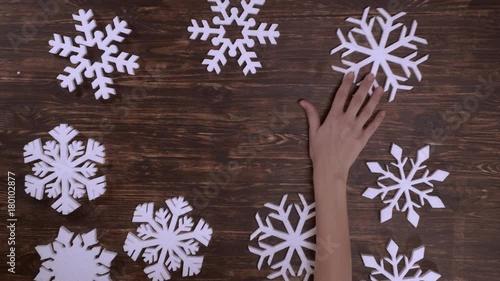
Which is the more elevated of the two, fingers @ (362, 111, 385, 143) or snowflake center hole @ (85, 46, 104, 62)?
snowflake center hole @ (85, 46, 104, 62)

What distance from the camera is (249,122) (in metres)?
1.56

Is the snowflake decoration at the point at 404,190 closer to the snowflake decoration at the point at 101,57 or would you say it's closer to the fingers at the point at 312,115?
the fingers at the point at 312,115

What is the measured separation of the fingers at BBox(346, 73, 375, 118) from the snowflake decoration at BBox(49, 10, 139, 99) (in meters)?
0.75

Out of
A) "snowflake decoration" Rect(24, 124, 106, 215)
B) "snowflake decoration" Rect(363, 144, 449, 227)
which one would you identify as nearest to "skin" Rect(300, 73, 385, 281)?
"snowflake decoration" Rect(363, 144, 449, 227)

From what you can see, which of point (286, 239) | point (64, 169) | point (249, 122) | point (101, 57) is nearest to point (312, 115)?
point (249, 122)

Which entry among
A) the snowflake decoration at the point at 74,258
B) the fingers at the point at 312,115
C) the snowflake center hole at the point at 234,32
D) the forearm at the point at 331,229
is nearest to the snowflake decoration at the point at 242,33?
the snowflake center hole at the point at 234,32

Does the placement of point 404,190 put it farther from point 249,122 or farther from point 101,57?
point 101,57

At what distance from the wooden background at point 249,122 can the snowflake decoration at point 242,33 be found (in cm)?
3

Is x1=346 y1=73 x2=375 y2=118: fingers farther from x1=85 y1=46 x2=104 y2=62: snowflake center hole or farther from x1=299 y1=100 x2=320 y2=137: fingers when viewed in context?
x1=85 y1=46 x2=104 y2=62: snowflake center hole

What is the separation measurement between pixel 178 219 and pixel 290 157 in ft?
1.50

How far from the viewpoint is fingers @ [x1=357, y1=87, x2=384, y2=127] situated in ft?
4.92

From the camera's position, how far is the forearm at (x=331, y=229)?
146 centimetres

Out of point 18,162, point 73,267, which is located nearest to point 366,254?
point 73,267

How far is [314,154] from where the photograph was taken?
153 centimetres
